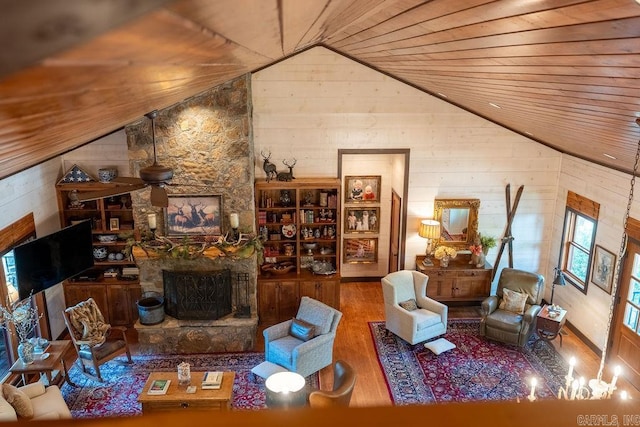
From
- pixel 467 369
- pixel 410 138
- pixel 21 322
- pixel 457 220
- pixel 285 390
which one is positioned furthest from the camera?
pixel 457 220

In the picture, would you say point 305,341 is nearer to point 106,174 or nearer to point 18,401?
point 18,401

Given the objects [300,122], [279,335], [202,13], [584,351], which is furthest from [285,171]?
[202,13]

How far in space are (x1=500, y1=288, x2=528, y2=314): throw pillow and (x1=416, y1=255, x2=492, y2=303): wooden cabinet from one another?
0.73 metres

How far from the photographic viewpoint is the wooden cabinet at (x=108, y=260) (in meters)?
7.27

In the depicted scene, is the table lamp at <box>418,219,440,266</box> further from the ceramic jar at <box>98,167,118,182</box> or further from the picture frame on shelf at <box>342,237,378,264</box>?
the ceramic jar at <box>98,167,118,182</box>

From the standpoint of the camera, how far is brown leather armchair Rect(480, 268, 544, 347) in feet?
22.2

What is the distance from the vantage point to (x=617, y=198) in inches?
252

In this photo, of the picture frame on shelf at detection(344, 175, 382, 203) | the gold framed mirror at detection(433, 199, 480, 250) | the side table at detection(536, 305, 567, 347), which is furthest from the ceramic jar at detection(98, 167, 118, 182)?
the side table at detection(536, 305, 567, 347)

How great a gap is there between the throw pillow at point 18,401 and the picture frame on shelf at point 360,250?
542 centimetres

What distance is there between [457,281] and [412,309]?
4.00ft

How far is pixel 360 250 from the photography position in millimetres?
8984

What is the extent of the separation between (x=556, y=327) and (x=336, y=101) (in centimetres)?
436

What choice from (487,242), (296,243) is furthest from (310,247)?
(487,242)

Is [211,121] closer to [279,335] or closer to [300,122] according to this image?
[300,122]
